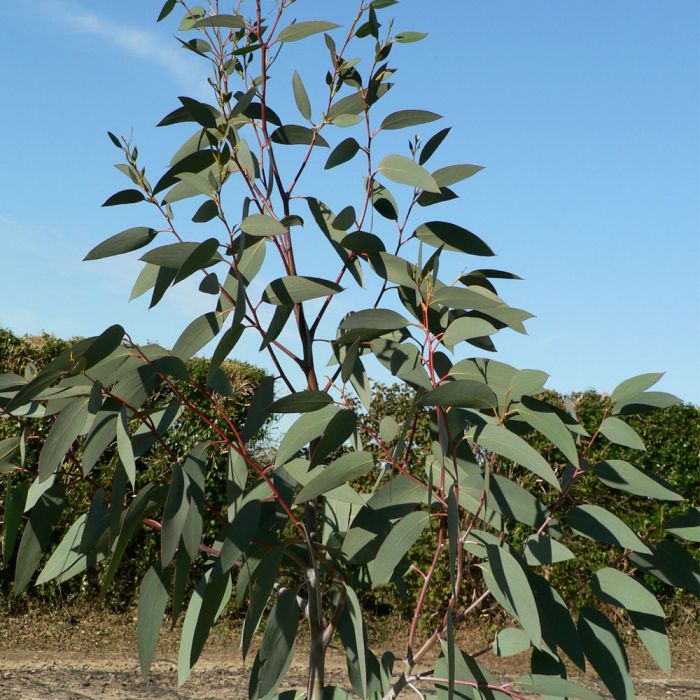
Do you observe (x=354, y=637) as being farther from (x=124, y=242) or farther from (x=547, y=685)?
(x=124, y=242)

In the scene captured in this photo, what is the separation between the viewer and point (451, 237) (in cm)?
192

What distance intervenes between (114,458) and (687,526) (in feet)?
14.1

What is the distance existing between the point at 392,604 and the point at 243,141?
13.6 feet

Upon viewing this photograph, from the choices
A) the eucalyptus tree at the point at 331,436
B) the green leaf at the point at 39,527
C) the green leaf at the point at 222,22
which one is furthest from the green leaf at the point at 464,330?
the green leaf at the point at 39,527

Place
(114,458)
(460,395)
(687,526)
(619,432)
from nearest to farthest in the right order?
(460,395)
(619,432)
(687,526)
(114,458)

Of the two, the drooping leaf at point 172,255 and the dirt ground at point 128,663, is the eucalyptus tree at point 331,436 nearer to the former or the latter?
the drooping leaf at point 172,255

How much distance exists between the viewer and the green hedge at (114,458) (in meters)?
5.46

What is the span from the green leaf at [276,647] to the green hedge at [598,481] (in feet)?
11.0

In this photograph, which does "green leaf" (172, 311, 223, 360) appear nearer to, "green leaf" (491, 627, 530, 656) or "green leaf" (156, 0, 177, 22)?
"green leaf" (156, 0, 177, 22)

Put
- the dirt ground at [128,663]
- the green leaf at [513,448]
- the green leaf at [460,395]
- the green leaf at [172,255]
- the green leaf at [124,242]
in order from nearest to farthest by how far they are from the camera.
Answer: the green leaf at [460,395], the green leaf at [513,448], the green leaf at [172,255], the green leaf at [124,242], the dirt ground at [128,663]

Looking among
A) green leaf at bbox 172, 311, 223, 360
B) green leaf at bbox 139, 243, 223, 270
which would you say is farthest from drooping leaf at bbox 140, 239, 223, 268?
green leaf at bbox 172, 311, 223, 360

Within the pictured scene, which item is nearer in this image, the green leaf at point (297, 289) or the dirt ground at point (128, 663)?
the green leaf at point (297, 289)

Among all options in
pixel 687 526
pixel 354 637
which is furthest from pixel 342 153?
pixel 687 526

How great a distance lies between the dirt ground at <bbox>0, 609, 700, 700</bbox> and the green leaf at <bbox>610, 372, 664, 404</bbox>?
8.98ft
